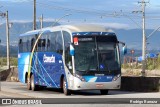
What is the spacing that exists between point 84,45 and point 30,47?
7249 mm

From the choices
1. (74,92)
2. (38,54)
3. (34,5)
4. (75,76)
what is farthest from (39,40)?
(34,5)

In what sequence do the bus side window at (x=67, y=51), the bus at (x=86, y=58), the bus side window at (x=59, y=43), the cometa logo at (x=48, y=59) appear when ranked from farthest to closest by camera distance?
the cometa logo at (x=48, y=59) < the bus side window at (x=59, y=43) < the bus side window at (x=67, y=51) < the bus at (x=86, y=58)

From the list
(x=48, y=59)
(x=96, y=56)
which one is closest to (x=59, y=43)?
(x=48, y=59)

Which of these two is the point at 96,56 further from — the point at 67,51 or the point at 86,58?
the point at 67,51

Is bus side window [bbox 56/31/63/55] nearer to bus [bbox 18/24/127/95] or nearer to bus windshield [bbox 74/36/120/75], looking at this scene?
bus [bbox 18/24/127/95]

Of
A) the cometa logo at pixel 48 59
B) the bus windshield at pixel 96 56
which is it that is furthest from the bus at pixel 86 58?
the cometa logo at pixel 48 59

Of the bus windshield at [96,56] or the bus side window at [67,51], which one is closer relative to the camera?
the bus windshield at [96,56]

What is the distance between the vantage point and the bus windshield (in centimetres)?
2558

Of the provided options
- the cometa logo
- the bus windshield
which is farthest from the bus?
the cometa logo

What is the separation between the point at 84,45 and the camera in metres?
25.8

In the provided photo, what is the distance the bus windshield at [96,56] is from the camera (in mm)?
25578

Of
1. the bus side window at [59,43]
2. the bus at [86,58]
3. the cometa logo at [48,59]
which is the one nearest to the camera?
the bus at [86,58]

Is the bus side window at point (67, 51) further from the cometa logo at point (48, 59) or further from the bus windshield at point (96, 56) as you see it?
the cometa logo at point (48, 59)

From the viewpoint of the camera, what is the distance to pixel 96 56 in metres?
25.8
